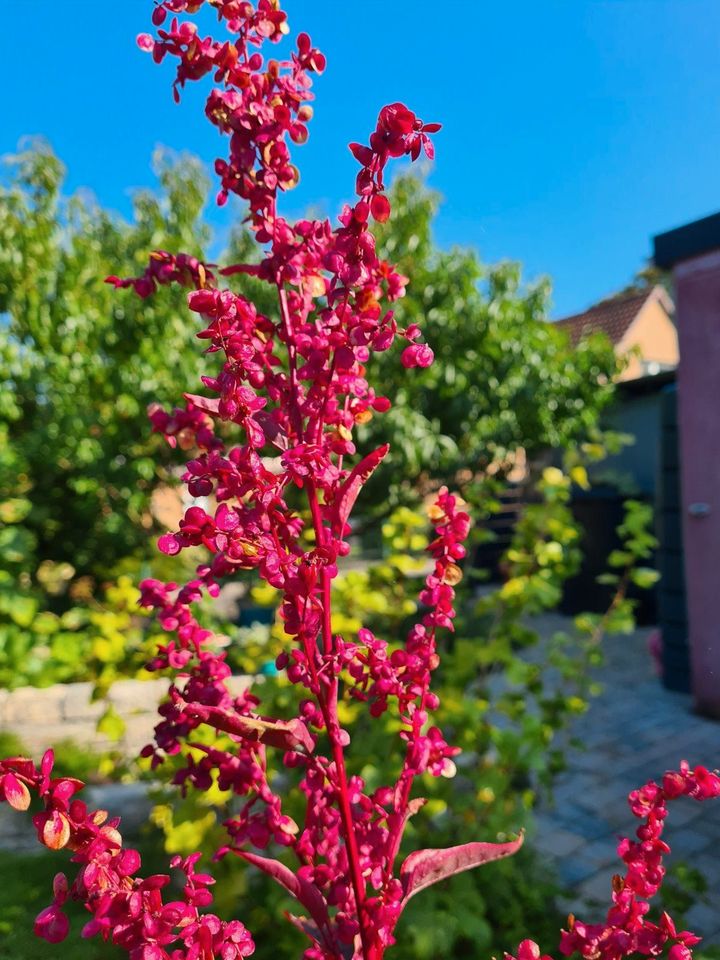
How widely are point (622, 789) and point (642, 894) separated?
129 inches

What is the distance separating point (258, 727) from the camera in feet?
3.20

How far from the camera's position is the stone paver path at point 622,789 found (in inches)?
120

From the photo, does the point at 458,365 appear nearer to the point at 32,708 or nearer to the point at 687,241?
the point at 687,241

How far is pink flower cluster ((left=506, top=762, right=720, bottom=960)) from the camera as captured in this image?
103 centimetres

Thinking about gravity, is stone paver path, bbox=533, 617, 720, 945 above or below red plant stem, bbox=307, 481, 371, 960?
below

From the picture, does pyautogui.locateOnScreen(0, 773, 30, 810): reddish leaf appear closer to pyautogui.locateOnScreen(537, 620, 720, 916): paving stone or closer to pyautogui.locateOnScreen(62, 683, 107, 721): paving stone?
pyautogui.locateOnScreen(537, 620, 720, 916): paving stone

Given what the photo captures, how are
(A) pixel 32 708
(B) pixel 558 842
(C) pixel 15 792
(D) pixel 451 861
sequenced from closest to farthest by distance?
(C) pixel 15 792 → (D) pixel 451 861 → (B) pixel 558 842 → (A) pixel 32 708

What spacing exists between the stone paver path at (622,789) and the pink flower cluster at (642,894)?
61.5 inches

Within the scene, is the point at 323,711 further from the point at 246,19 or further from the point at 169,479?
the point at 169,479

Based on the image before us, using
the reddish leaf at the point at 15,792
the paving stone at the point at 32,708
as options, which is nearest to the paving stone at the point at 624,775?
the reddish leaf at the point at 15,792

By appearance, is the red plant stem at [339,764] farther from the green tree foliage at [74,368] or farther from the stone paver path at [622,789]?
the green tree foliage at [74,368]

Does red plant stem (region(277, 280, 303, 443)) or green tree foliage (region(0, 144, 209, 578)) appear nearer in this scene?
red plant stem (region(277, 280, 303, 443))

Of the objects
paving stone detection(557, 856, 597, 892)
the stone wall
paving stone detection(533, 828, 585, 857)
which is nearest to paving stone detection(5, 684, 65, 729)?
the stone wall

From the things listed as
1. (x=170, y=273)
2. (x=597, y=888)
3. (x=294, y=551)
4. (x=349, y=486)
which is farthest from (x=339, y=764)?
(x=597, y=888)
